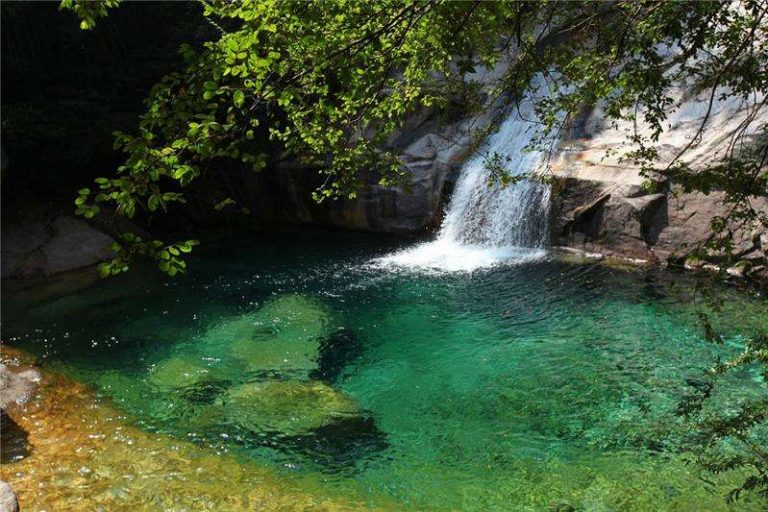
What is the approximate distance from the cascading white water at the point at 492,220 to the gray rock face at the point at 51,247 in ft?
18.1

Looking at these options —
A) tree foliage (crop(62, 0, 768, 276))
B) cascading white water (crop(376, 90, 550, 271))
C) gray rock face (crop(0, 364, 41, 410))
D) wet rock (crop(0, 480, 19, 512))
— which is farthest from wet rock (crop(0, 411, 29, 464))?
cascading white water (crop(376, 90, 550, 271))

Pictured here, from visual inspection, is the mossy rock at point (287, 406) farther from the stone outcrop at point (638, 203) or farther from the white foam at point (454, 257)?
the stone outcrop at point (638, 203)

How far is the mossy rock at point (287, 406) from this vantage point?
6355 millimetres

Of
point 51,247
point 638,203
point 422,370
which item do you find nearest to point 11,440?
point 422,370

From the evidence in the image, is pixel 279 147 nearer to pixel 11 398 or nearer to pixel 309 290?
pixel 309 290

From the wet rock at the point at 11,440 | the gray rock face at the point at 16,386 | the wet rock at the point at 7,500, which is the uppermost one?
the wet rock at the point at 7,500

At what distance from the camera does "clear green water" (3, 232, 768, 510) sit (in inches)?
211

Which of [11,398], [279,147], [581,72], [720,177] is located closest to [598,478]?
[720,177]

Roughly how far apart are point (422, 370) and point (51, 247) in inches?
327

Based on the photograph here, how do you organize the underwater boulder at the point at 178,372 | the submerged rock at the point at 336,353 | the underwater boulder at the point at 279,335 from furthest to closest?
1. the underwater boulder at the point at 279,335
2. the submerged rock at the point at 336,353
3. the underwater boulder at the point at 178,372

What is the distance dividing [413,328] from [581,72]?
173 inches

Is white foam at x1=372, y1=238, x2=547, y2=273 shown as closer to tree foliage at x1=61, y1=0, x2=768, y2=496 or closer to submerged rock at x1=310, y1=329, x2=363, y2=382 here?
submerged rock at x1=310, y1=329, x2=363, y2=382

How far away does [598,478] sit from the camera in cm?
518

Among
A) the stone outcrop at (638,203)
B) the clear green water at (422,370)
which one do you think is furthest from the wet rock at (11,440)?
the stone outcrop at (638,203)
